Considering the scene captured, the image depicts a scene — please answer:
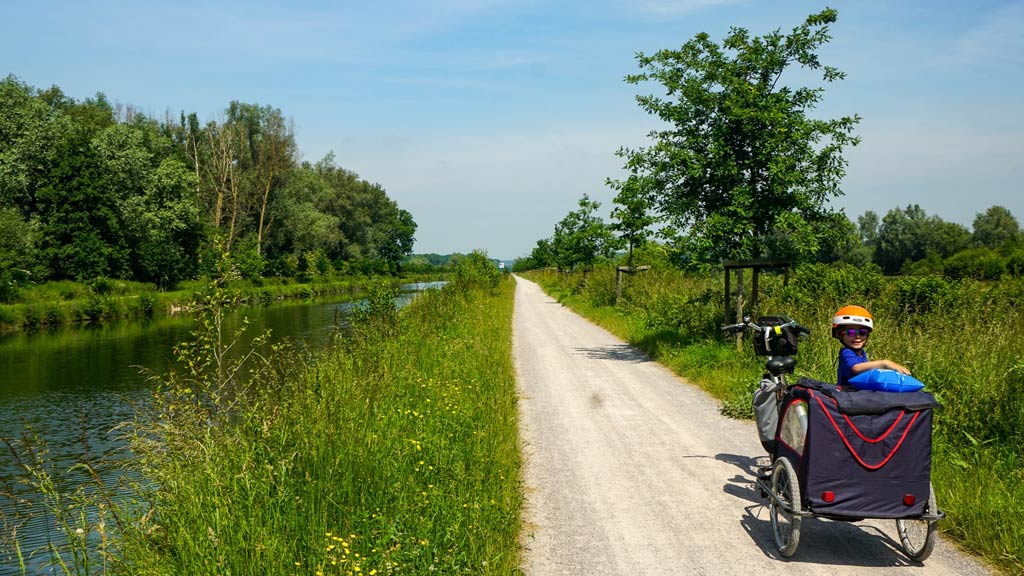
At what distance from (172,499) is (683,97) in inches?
466

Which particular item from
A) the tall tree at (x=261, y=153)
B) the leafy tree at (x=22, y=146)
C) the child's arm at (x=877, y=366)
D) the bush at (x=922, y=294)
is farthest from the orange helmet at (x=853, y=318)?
the tall tree at (x=261, y=153)

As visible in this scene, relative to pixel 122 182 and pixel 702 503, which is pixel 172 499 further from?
pixel 122 182

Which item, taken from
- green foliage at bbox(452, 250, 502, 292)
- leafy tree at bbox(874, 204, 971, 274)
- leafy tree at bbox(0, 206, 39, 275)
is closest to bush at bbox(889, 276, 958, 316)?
green foliage at bbox(452, 250, 502, 292)

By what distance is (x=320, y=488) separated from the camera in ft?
16.0

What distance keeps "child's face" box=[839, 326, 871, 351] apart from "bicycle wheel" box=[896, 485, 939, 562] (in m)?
1.13

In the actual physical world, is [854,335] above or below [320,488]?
above

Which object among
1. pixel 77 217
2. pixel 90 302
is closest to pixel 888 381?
pixel 90 302

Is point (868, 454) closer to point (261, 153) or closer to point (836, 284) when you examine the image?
point (836, 284)

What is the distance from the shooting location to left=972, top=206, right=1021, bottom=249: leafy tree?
241 ft

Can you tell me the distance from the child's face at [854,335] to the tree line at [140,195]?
112 ft

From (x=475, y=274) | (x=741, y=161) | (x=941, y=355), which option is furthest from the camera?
(x=475, y=274)

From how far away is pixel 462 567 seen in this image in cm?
416

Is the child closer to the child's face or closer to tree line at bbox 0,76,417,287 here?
the child's face

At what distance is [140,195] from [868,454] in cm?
5010
